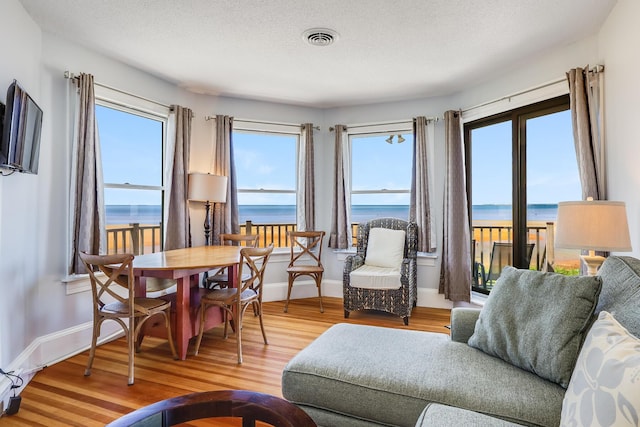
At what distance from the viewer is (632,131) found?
2305mm

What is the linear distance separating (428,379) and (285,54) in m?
2.86

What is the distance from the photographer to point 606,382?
917 millimetres

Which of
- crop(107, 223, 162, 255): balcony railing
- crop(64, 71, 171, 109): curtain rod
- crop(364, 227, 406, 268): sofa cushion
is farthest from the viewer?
crop(364, 227, 406, 268): sofa cushion

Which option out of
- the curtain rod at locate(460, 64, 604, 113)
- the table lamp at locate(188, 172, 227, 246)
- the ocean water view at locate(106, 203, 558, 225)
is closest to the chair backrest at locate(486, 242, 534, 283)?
the ocean water view at locate(106, 203, 558, 225)

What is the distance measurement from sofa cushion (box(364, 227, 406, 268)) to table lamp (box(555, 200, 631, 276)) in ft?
7.26

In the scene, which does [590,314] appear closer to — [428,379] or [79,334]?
[428,379]

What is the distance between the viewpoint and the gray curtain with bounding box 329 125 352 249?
472 centimetres

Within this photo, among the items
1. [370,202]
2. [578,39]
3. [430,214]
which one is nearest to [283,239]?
[370,202]

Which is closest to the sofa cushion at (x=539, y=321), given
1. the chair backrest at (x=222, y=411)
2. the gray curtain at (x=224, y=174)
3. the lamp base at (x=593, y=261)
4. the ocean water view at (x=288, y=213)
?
the lamp base at (x=593, y=261)

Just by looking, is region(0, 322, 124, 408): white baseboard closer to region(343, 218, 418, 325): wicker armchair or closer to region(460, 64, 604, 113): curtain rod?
region(343, 218, 418, 325): wicker armchair

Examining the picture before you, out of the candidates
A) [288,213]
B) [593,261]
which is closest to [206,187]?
[288,213]

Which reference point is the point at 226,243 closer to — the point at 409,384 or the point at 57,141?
the point at 57,141

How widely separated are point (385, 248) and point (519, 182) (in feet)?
5.11

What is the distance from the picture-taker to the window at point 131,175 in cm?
348
